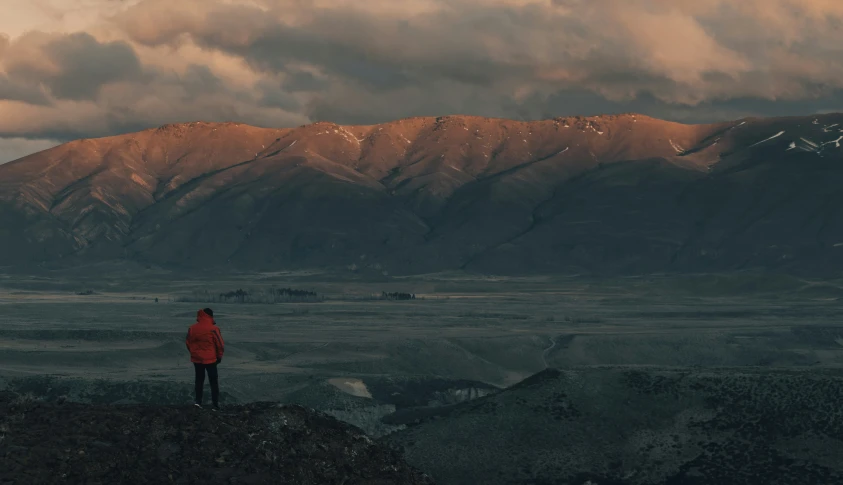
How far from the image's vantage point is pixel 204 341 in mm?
34438

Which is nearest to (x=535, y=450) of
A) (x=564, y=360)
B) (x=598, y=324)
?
(x=564, y=360)

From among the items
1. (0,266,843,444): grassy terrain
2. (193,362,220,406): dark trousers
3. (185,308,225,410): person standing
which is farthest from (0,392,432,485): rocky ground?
(0,266,843,444): grassy terrain

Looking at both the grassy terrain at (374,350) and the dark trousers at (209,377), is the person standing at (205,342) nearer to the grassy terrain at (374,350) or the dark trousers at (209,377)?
the dark trousers at (209,377)

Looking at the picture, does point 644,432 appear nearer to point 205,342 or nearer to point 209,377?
point 209,377

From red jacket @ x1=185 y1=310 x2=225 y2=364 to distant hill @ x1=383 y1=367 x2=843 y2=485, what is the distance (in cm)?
2702

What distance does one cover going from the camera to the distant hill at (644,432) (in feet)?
192

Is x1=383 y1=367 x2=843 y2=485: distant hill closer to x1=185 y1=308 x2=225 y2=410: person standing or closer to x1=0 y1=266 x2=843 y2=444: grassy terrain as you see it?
x1=0 y1=266 x2=843 y2=444: grassy terrain

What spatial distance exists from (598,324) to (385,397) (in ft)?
295

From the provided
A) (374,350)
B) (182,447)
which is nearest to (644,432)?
(182,447)

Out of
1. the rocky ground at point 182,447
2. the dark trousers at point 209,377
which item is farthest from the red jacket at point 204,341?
the rocky ground at point 182,447

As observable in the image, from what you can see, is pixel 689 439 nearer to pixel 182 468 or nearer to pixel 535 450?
pixel 535 450

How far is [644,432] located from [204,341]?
35.2m

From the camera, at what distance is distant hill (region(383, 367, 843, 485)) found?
58.5m

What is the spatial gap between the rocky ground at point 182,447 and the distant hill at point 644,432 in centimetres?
2533
